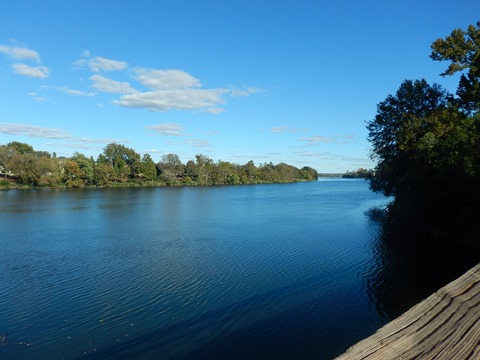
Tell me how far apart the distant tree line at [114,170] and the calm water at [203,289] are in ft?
251

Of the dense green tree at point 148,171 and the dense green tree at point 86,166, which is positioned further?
the dense green tree at point 148,171

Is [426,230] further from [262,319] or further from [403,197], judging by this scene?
[262,319]

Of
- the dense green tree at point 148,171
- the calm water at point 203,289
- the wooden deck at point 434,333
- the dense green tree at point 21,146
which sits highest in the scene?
the dense green tree at point 21,146

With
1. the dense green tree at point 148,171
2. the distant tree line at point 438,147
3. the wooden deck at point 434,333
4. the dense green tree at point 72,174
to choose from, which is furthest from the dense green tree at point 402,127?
the dense green tree at point 148,171

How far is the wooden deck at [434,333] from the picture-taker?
1.87 metres

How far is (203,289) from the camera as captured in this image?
1755 centimetres

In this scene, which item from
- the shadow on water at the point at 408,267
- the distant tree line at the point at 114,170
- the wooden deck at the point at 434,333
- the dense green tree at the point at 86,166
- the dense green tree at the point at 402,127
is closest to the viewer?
the wooden deck at the point at 434,333

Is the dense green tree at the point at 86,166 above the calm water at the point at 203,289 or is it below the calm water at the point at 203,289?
above

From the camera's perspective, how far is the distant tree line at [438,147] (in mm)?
25688

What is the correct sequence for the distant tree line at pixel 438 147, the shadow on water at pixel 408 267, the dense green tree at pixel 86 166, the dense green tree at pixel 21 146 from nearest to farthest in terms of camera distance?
the shadow on water at pixel 408 267, the distant tree line at pixel 438 147, the dense green tree at pixel 86 166, the dense green tree at pixel 21 146

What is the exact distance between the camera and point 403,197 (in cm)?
4331

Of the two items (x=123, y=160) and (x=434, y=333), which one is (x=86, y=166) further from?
(x=434, y=333)

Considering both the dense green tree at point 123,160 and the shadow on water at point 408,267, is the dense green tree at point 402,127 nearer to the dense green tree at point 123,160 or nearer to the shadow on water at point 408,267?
the shadow on water at point 408,267

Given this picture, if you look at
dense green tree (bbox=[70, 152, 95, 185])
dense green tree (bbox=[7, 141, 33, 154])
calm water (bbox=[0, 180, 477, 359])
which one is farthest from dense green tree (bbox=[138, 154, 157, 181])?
calm water (bbox=[0, 180, 477, 359])
